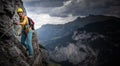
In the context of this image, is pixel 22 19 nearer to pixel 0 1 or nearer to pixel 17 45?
A: pixel 17 45

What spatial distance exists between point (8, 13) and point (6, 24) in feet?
13.0

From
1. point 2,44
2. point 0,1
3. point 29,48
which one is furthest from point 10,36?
point 0,1

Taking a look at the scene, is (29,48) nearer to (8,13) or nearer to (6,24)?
(6,24)

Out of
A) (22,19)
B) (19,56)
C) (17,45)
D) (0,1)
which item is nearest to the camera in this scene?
(22,19)

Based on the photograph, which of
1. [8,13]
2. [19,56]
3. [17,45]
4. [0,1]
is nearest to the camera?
[19,56]

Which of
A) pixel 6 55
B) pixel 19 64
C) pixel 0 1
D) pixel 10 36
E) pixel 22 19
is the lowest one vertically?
pixel 19 64

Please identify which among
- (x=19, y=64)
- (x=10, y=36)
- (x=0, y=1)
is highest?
(x=0, y=1)

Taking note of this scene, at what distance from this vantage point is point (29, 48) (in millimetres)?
18438

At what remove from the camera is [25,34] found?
19156mm

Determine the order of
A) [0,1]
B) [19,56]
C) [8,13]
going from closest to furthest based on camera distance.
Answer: [19,56]
[0,1]
[8,13]

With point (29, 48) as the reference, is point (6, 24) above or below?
above

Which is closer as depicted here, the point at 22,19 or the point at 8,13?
the point at 22,19

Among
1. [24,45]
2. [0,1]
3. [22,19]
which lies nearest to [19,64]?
[24,45]

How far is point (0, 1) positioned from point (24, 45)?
7101 mm
